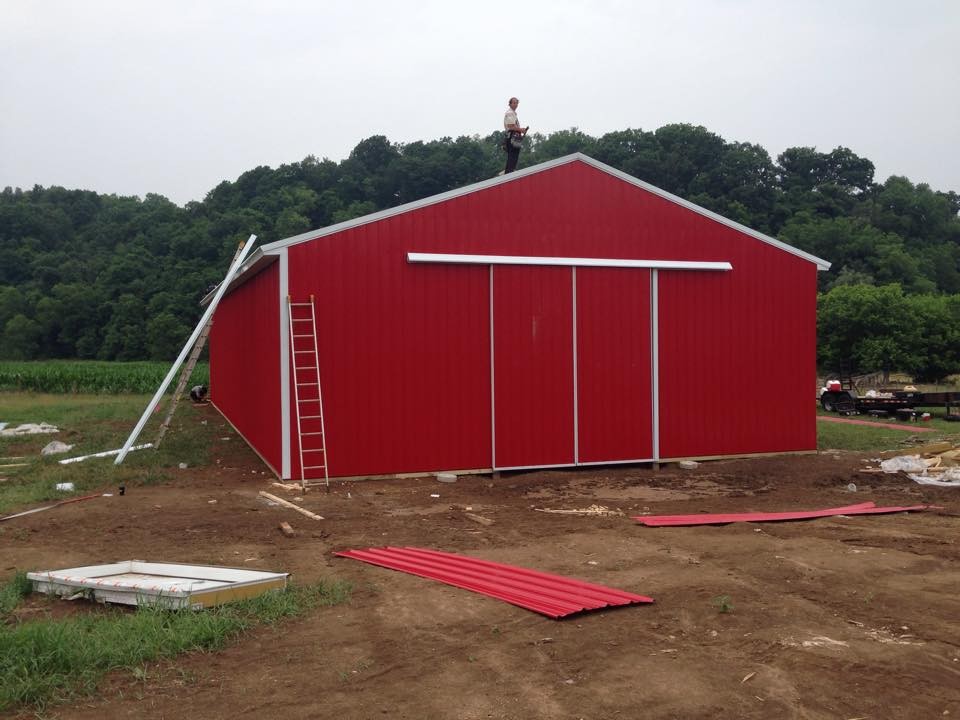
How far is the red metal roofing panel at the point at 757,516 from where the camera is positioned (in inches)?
384

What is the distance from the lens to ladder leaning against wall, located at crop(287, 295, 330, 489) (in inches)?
476

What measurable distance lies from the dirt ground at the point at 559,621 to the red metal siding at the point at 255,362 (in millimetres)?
2178

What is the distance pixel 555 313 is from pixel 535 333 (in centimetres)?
49

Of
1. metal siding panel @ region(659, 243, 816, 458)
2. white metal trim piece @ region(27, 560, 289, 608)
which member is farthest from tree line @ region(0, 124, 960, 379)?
white metal trim piece @ region(27, 560, 289, 608)

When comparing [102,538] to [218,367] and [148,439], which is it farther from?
[218,367]

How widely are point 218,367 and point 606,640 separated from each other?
2212 cm

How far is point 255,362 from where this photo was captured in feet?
50.6

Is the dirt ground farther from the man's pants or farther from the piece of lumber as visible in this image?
the man's pants

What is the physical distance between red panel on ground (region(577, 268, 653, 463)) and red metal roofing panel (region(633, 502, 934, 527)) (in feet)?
11.8

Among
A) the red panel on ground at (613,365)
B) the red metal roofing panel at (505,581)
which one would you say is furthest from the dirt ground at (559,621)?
the red panel on ground at (613,365)

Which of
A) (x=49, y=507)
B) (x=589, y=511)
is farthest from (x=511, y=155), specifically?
(x=49, y=507)

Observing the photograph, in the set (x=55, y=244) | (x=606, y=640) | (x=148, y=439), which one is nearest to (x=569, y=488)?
(x=606, y=640)

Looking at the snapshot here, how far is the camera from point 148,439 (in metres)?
17.4

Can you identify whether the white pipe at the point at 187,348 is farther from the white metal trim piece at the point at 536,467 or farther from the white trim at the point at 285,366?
the white metal trim piece at the point at 536,467
